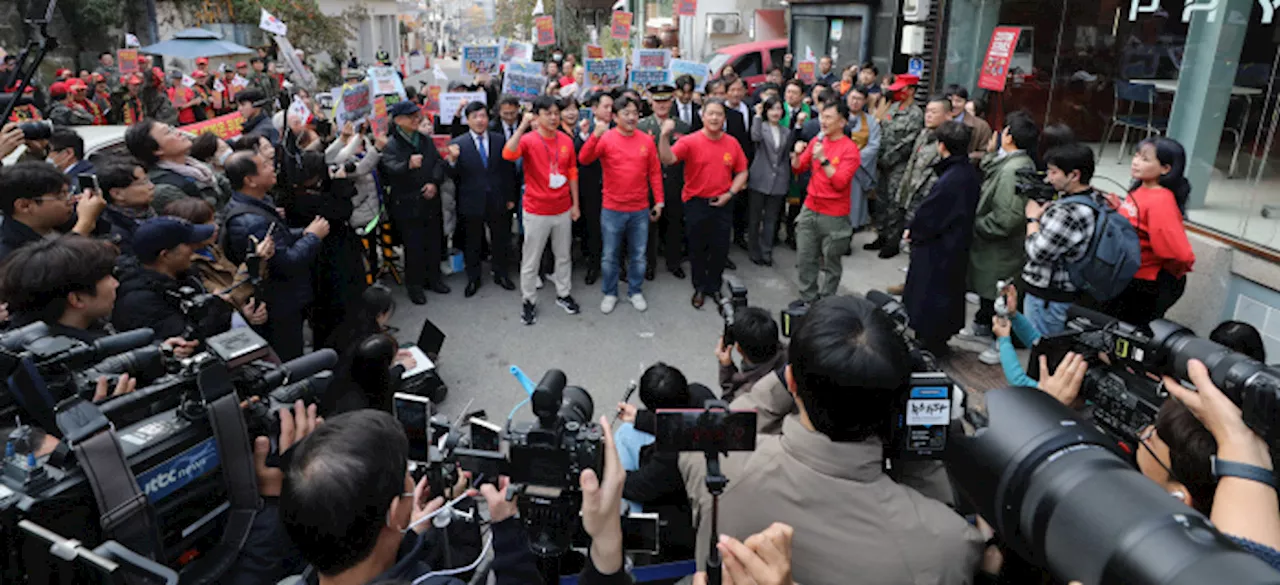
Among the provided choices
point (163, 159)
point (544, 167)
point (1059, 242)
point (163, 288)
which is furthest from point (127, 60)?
point (1059, 242)

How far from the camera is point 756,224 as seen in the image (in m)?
7.94

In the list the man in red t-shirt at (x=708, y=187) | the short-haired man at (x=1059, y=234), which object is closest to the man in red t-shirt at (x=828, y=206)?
the man in red t-shirt at (x=708, y=187)

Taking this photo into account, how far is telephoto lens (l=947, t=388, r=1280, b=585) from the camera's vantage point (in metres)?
1.16

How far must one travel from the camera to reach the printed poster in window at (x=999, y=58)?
7.80 meters

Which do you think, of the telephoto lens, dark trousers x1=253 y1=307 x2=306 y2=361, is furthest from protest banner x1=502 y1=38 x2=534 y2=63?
the telephoto lens

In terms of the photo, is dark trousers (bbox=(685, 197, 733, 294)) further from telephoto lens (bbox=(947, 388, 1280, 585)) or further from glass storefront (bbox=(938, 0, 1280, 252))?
telephoto lens (bbox=(947, 388, 1280, 585))

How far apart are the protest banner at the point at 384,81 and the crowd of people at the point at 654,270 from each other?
1.16 feet

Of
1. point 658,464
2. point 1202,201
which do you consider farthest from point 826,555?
point 1202,201

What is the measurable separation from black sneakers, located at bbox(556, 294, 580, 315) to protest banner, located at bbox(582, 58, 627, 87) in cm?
298

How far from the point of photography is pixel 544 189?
6574 millimetres

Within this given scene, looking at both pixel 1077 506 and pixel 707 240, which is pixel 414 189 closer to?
pixel 707 240

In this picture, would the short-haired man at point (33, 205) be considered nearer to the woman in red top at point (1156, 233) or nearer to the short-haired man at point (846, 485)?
the short-haired man at point (846, 485)

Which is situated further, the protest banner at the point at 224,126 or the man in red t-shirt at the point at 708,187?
the protest banner at the point at 224,126

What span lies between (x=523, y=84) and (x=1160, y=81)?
6.26m
